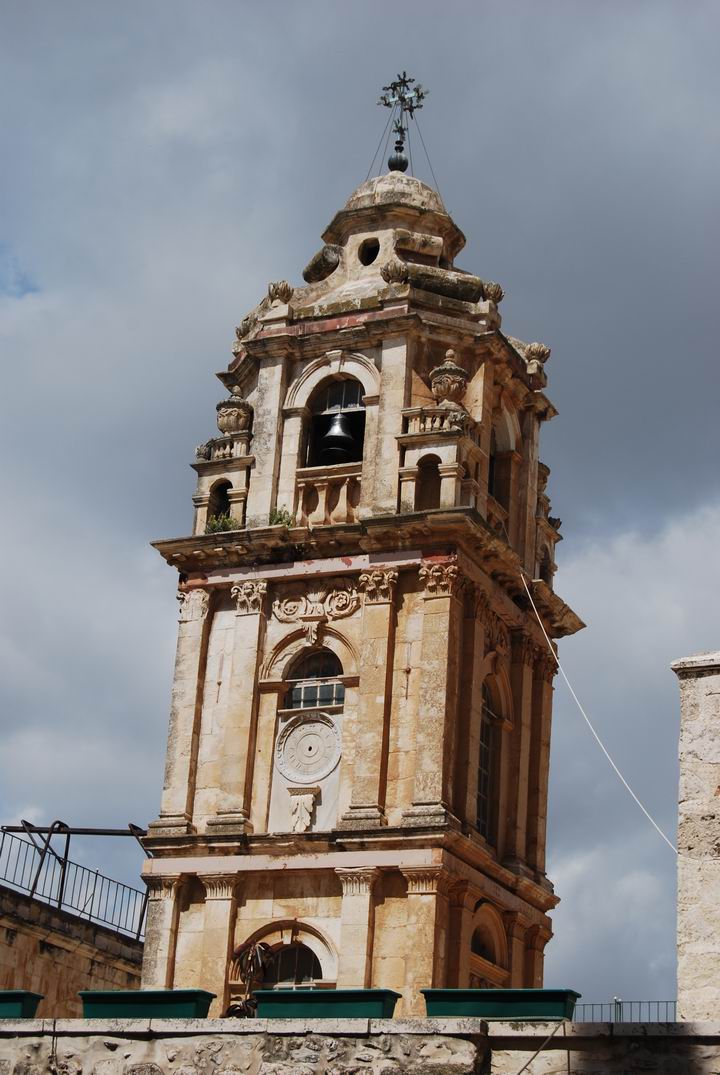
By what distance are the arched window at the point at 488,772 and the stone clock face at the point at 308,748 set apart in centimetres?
261

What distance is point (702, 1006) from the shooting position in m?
19.6

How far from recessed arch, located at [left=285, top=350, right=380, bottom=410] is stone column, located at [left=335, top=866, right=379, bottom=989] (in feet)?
30.1

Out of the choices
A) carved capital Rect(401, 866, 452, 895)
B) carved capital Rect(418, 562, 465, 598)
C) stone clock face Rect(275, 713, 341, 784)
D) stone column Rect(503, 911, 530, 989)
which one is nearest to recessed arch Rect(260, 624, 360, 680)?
stone clock face Rect(275, 713, 341, 784)

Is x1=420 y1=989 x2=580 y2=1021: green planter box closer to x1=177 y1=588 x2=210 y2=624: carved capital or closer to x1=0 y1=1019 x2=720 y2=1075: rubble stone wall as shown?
x1=0 y1=1019 x2=720 y2=1075: rubble stone wall

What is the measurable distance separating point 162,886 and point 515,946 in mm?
6166

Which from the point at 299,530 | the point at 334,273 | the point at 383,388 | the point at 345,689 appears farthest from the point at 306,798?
the point at 334,273

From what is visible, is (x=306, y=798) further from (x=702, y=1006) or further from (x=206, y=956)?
(x=702, y=1006)

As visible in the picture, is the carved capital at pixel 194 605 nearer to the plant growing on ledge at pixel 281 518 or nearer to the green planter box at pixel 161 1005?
the plant growing on ledge at pixel 281 518

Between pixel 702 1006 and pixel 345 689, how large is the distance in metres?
16.0

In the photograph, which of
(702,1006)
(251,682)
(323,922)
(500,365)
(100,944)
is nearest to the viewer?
(702,1006)

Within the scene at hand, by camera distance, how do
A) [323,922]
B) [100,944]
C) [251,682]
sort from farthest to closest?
[100,944], [251,682], [323,922]

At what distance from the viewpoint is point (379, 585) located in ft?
115

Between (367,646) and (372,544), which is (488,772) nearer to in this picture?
(367,646)

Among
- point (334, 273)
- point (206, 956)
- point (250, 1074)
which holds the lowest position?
point (250, 1074)
